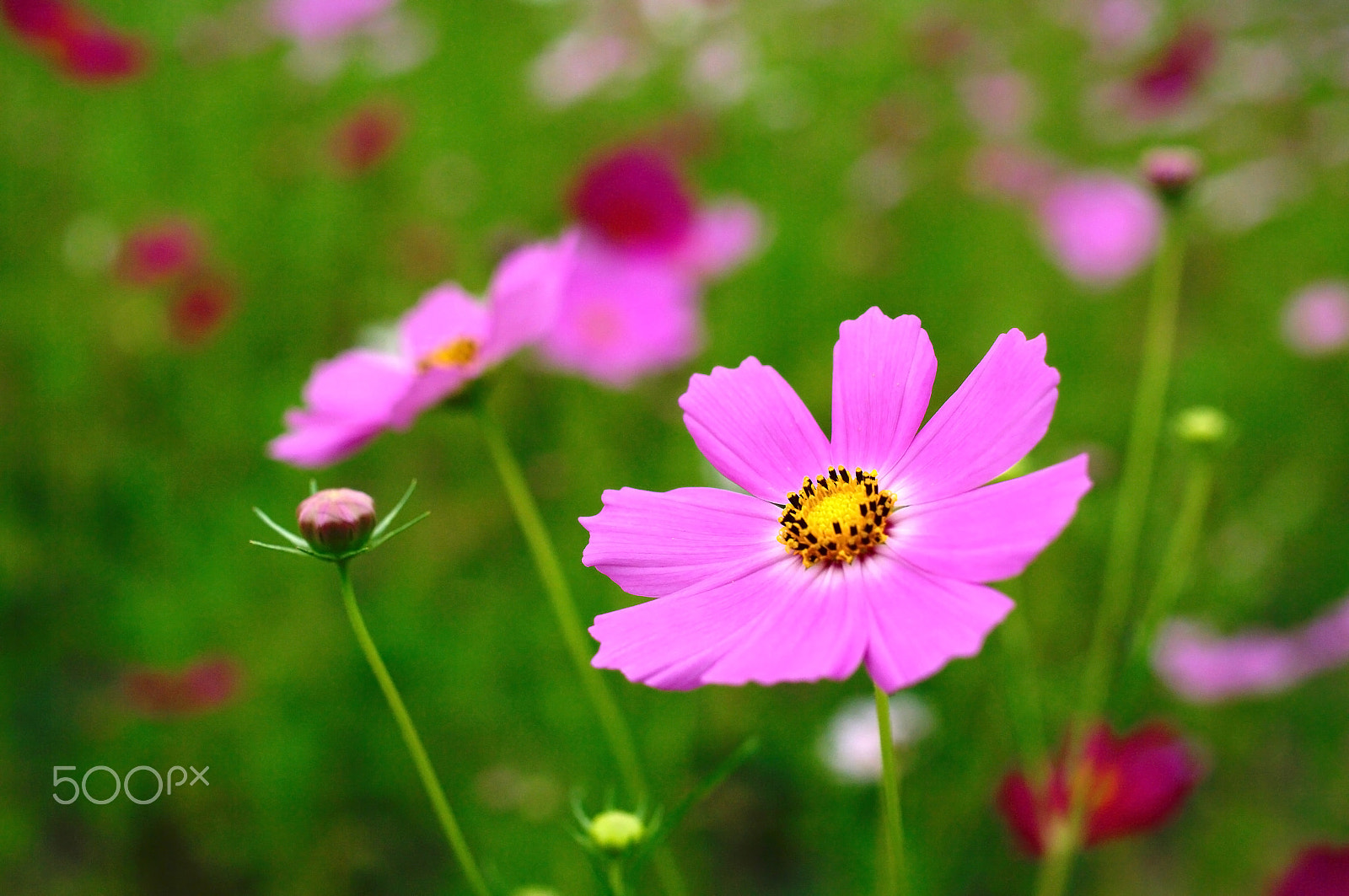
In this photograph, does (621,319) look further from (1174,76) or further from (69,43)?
(1174,76)

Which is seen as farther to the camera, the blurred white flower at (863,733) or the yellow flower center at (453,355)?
the blurred white flower at (863,733)

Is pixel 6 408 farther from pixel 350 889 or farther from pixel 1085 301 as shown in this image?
pixel 1085 301

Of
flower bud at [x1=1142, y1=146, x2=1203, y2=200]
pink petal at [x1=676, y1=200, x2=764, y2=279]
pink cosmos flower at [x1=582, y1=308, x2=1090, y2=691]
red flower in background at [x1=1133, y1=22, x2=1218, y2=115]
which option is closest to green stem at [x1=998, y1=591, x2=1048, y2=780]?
pink cosmos flower at [x1=582, y1=308, x2=1090, y2=691]

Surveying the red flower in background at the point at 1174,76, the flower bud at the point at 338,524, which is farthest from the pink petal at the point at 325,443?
the red flower in background at the point at 1174,76

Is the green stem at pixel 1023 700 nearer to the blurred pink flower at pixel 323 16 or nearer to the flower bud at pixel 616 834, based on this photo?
the flower bud at pixel 616 834

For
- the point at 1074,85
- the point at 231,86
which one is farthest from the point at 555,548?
the point at 1074,85

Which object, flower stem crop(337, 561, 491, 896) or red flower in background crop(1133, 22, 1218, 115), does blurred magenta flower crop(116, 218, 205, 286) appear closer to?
flower stem crop(337, 561, 491, 896)

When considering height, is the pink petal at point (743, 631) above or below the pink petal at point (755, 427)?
below
